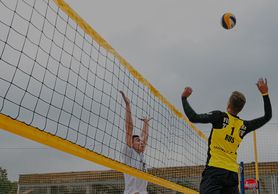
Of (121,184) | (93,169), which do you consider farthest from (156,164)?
(93,169)

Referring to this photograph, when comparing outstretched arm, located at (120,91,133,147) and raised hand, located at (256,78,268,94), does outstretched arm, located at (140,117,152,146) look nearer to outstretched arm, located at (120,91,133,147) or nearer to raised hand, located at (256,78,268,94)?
outstretched arm, located at (120,91,133,147)

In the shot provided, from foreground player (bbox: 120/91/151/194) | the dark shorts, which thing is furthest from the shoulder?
foreground player (bbox: 120/91/151/194)

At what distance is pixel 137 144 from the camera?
21.5 ft

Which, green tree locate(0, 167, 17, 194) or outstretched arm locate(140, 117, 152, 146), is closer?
outstretched arm locate(140, 117, 152, 146)

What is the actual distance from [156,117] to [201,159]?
260 cm

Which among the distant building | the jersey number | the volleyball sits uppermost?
the volleyball

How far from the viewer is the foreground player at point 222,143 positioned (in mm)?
4250

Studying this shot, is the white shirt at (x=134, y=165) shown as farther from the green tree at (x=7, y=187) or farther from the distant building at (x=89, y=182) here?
the green tree at (x=7, y=187)

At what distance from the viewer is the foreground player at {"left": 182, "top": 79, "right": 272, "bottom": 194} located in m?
4.25

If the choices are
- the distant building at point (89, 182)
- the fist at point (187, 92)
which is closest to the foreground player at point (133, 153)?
the fist at point (187, 92)

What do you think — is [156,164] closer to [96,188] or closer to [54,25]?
[54,25]

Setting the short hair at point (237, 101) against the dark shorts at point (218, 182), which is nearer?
the dark shorts at point (218, 182)

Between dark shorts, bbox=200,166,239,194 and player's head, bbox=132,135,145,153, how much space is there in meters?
2.29

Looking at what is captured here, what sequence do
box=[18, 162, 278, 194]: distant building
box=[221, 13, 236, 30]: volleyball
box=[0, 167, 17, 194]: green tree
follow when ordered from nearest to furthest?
box=[221, 13, 236, 30]: volleyball → box=[18, 162, 278, 194]: distant building → box=[0, 167, 17, 194]: green tree
